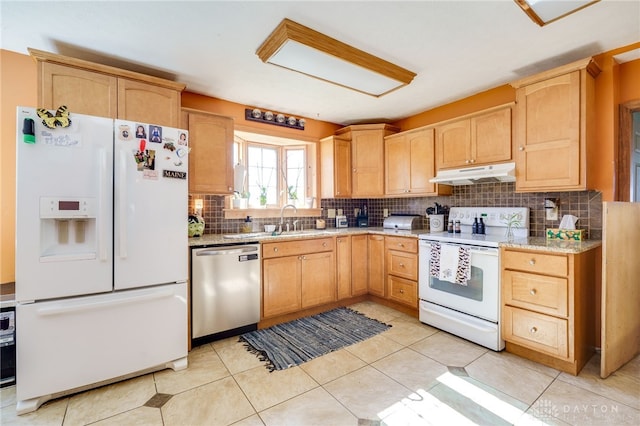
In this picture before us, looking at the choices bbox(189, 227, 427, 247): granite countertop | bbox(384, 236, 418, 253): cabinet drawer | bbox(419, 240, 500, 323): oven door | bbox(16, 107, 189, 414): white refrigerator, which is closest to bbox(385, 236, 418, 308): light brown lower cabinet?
bbox(384, 236, 418, 253): cabinet drawer

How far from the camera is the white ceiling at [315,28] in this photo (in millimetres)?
1737

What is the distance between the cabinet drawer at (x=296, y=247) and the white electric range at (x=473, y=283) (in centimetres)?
105

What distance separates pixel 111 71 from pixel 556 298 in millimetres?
3816

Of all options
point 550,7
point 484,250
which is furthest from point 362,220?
point 550,7

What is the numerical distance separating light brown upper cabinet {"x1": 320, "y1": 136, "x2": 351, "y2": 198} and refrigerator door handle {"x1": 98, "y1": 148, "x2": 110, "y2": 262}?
2.58 m

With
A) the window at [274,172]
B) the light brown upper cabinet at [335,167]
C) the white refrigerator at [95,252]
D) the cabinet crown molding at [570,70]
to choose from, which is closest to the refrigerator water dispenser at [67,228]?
the white refrigerator at [95,252]

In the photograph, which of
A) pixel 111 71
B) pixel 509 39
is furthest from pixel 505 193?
pixel 111 71

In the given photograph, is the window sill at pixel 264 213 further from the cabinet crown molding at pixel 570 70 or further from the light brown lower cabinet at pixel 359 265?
the cabinet crown molding at pixel 570 70

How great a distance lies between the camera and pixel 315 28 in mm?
1916

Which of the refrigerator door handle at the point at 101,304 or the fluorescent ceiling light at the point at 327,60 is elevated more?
the fluorescent ceiling light at the point at 327,60

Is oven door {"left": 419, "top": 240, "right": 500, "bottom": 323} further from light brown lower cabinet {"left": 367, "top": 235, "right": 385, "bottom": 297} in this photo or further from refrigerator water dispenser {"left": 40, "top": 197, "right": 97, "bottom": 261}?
refrigerator water dispenser {"left": 40, "top": 197, "right": 97, "bottom": 261}

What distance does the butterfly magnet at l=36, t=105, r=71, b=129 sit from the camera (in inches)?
66.4

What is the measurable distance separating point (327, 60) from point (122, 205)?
71.4 inches

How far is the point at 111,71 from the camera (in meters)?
2.22
